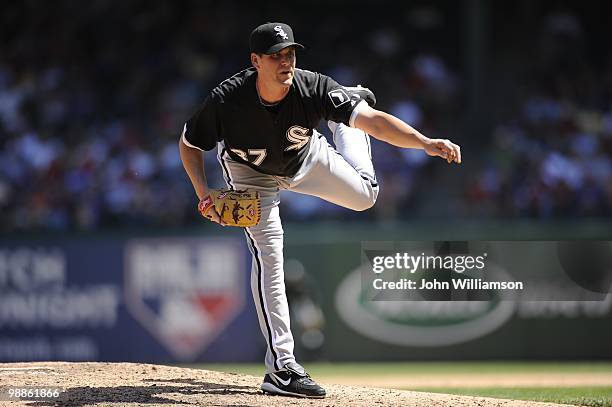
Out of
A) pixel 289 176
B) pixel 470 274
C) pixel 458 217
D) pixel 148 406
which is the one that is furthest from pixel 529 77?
pixel 148 406

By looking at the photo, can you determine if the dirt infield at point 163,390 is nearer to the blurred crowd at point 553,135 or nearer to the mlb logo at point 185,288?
the mlb logo at point 185,288

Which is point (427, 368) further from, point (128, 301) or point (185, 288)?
point (128, 301)

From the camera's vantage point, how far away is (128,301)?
10828mm

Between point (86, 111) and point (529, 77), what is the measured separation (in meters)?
5.85

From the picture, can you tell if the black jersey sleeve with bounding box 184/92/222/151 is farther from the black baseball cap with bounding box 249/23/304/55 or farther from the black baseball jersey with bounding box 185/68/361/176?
the black baseball cap with bounding box 249/23/304/55

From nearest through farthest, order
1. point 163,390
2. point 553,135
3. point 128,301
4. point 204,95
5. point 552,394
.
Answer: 1. point 163,390
2. point 552,394
3. point 128,301
4. point 553,135
5. point 204,95

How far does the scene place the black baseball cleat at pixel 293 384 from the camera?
5.15m

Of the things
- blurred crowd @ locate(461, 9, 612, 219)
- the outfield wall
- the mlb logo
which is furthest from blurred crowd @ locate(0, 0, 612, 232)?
the mlb logo

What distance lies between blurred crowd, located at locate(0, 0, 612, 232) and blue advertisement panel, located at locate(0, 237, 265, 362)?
440mm

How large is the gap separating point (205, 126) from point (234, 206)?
1.40 feet

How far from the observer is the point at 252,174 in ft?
17.4

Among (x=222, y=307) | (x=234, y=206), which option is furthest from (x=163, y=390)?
(x=222, y=307)

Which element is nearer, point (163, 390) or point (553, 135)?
point (163, 390)

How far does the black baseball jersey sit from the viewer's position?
500 cm
